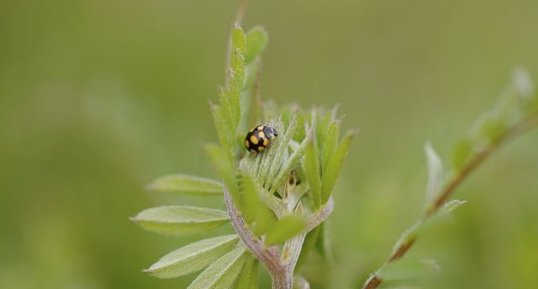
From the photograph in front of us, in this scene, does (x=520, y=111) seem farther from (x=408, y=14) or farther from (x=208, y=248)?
(x=408, y=14)

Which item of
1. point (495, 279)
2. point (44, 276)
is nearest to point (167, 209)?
point (44, 276)

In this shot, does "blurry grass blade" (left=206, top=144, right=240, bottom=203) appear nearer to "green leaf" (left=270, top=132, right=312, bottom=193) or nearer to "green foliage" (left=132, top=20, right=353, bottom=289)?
A: "green foliage" (left=132, top=20, right=353, bottom=289)

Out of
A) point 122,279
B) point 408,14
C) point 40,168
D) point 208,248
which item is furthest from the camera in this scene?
point 408,14

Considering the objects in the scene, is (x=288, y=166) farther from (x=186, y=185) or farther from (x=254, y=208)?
(x=186, y=185)

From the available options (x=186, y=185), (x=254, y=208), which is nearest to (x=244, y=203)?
(x=254, y=208)

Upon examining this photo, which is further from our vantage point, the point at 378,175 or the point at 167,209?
the point at 378,175

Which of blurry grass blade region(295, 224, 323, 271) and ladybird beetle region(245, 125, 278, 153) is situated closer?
ladybird beetle region(245, 125, 278, 153)

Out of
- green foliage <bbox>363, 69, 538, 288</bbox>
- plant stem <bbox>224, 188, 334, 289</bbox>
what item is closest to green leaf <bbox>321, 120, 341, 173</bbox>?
plant stem <bbox>224, 188, 334, 289</bbox>
